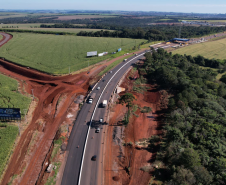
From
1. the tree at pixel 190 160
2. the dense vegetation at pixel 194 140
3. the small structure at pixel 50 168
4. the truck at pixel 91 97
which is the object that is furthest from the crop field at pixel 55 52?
the tree at pixel 190 160

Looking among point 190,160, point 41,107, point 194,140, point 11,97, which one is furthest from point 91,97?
point 190,160

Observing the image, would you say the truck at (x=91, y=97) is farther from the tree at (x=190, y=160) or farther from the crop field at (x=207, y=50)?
the crop field at (x=207, y=50)

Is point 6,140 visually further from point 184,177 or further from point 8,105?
point 184,177

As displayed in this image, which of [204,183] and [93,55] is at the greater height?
[93,55]

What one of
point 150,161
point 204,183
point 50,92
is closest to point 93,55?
point 50,92

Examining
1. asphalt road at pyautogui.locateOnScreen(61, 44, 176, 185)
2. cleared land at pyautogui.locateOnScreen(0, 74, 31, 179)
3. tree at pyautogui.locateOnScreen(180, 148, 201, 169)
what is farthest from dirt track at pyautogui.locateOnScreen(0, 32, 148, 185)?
tree at pyautogui.locateOnScreen(180, 148, 201, 169)

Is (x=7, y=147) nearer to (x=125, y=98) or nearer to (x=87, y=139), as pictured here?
(x=87, y=139)
